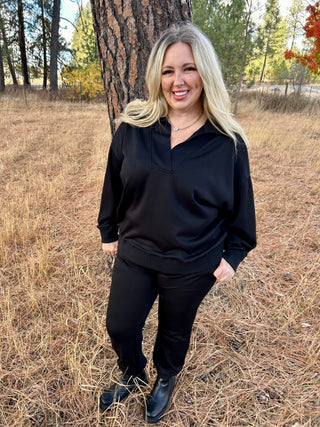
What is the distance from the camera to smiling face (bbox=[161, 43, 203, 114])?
1249 millimetres

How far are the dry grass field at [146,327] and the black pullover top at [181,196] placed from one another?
0.96 metres

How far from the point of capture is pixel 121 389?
1.68m

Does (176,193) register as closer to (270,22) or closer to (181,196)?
(181,196)

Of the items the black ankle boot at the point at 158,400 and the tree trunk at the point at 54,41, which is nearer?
the black ankle boot at the point at 158,400

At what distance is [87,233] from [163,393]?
2.13 metres

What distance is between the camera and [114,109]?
230 centimetres

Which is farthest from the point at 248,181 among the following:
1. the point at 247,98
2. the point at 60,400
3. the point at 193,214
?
the point at 247,98

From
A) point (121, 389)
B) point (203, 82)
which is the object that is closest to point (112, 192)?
point (203, 82)

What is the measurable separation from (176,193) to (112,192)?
0.42 m

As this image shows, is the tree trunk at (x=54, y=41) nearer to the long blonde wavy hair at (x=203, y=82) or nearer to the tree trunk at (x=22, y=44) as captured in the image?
the tree trunk at (x=22, y=44)

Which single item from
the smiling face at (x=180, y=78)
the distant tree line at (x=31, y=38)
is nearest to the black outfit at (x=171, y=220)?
the smiling face at (x=180, y=78)

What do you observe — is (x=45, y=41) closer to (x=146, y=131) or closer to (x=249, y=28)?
(x=249, y=28)

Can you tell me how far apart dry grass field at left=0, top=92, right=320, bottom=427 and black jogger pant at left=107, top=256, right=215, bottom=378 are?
46 centimetres

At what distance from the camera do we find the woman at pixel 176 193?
124cm
